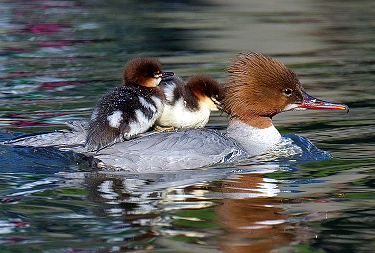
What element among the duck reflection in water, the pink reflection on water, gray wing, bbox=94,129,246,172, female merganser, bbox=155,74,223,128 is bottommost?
the duck reflection in water

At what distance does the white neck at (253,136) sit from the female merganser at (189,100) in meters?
0.48

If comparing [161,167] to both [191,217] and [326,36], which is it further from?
[326,36]

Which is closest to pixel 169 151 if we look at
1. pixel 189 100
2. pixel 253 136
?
pixel 253 136

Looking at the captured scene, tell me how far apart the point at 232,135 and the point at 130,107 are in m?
1.01

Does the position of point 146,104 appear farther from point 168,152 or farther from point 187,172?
point 187,172

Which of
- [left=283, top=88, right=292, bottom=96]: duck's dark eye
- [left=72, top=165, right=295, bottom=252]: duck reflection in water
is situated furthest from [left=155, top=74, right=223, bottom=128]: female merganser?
[left=72, top=165, right=295, bottom=252]: duck reflection in water

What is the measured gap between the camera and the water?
4234 mm

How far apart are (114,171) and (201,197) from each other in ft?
3.42

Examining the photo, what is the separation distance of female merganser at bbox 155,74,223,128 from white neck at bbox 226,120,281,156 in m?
0.48

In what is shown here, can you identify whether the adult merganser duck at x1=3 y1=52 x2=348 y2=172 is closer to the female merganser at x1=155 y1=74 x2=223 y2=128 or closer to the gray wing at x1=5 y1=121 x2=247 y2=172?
the gray wing at x1=5 y1=121 x2=247 y2=172

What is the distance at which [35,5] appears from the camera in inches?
617

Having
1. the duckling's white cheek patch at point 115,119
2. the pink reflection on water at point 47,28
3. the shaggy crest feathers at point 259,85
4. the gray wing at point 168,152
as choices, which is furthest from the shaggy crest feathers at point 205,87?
the pink reflection on water at point 47,28

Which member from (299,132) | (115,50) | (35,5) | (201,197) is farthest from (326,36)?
(201,197)

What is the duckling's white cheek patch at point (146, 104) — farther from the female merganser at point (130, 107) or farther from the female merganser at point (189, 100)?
the female merganser at point (189, 100)
